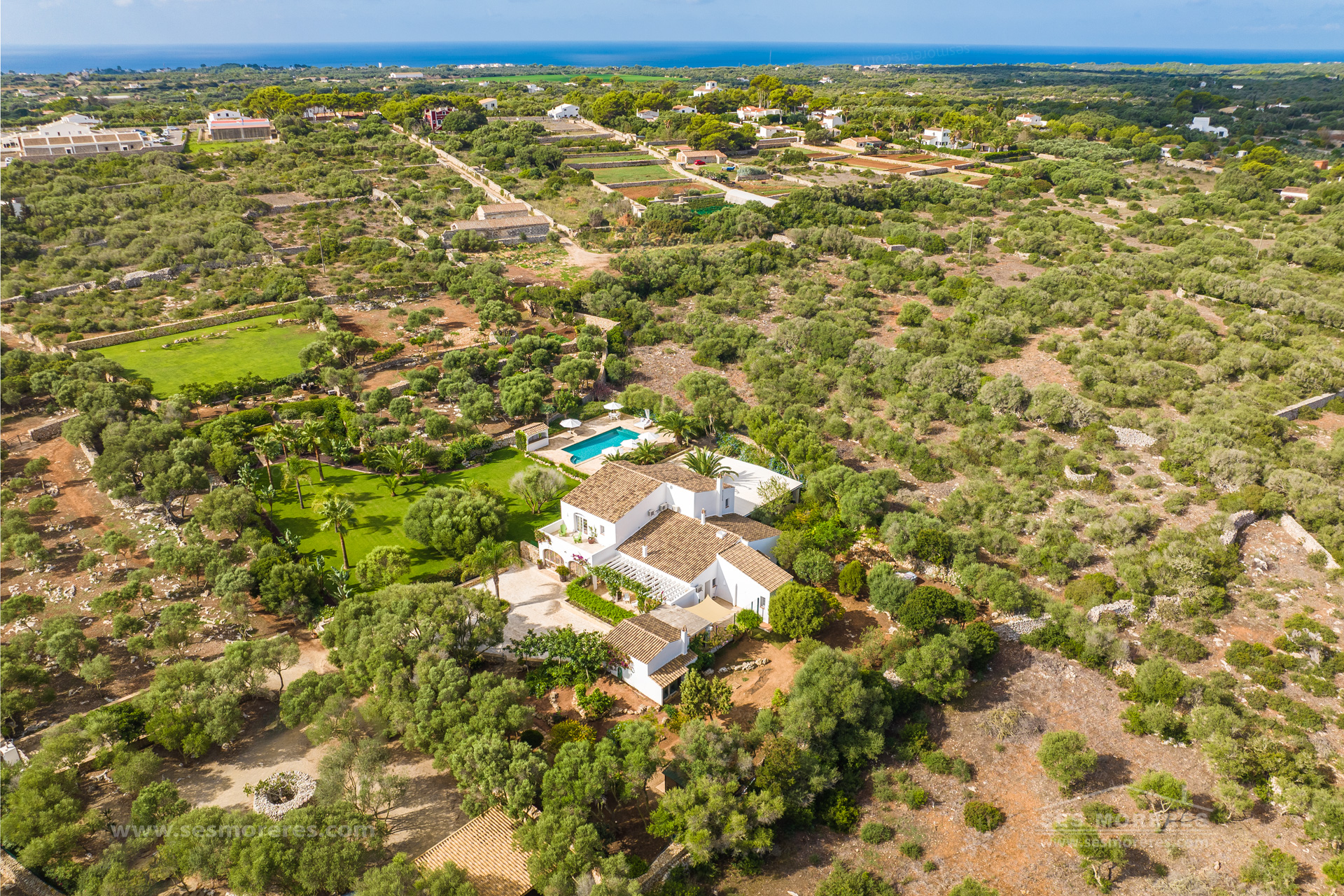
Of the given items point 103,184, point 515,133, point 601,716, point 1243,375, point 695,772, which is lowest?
point 601,716

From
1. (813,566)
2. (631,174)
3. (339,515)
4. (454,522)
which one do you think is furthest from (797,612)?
(631,174)

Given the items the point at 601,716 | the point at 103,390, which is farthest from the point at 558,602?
the point at 103,390

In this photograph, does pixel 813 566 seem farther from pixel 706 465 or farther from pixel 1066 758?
pixel 1066 758

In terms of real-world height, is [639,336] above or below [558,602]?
above

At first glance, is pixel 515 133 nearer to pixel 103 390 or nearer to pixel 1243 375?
pixel 103 390

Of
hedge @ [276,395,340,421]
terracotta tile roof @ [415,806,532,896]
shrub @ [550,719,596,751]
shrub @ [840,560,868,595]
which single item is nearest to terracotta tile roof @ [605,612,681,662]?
shrub @ [550,719,596,751]

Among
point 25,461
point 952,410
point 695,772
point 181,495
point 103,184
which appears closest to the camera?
point 695,772
